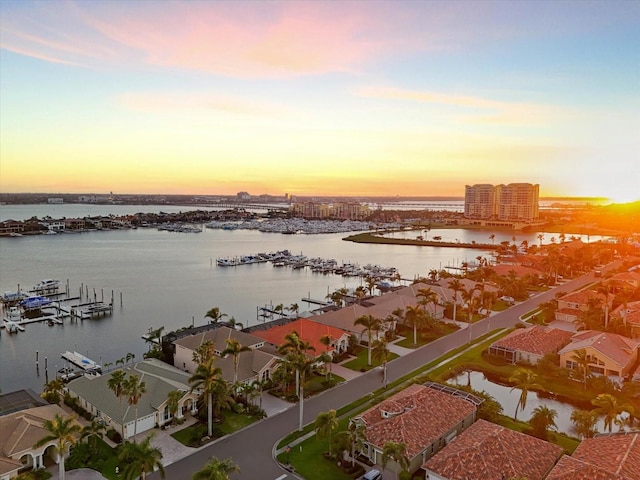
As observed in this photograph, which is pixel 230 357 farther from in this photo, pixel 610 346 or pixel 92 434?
pixel 610 346

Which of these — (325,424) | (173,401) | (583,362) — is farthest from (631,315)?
(173,401)

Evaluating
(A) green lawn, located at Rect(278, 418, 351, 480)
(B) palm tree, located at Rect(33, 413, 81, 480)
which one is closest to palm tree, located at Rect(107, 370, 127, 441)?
(B) palm tree, located at Rect(33, 413, 81, 480)

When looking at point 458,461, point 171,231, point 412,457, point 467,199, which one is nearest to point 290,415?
point 412,457

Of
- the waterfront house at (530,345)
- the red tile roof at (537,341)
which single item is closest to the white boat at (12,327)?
the waterfront house at (530,345)

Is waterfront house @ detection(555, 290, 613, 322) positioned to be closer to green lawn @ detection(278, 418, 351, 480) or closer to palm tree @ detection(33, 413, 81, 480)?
green lawn @ detection(278, 418, 351, 480)

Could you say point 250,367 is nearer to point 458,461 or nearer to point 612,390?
→ point 458,461

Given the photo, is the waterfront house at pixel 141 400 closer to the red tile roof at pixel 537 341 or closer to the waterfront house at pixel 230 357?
the waterfront house at pixel 230 357
